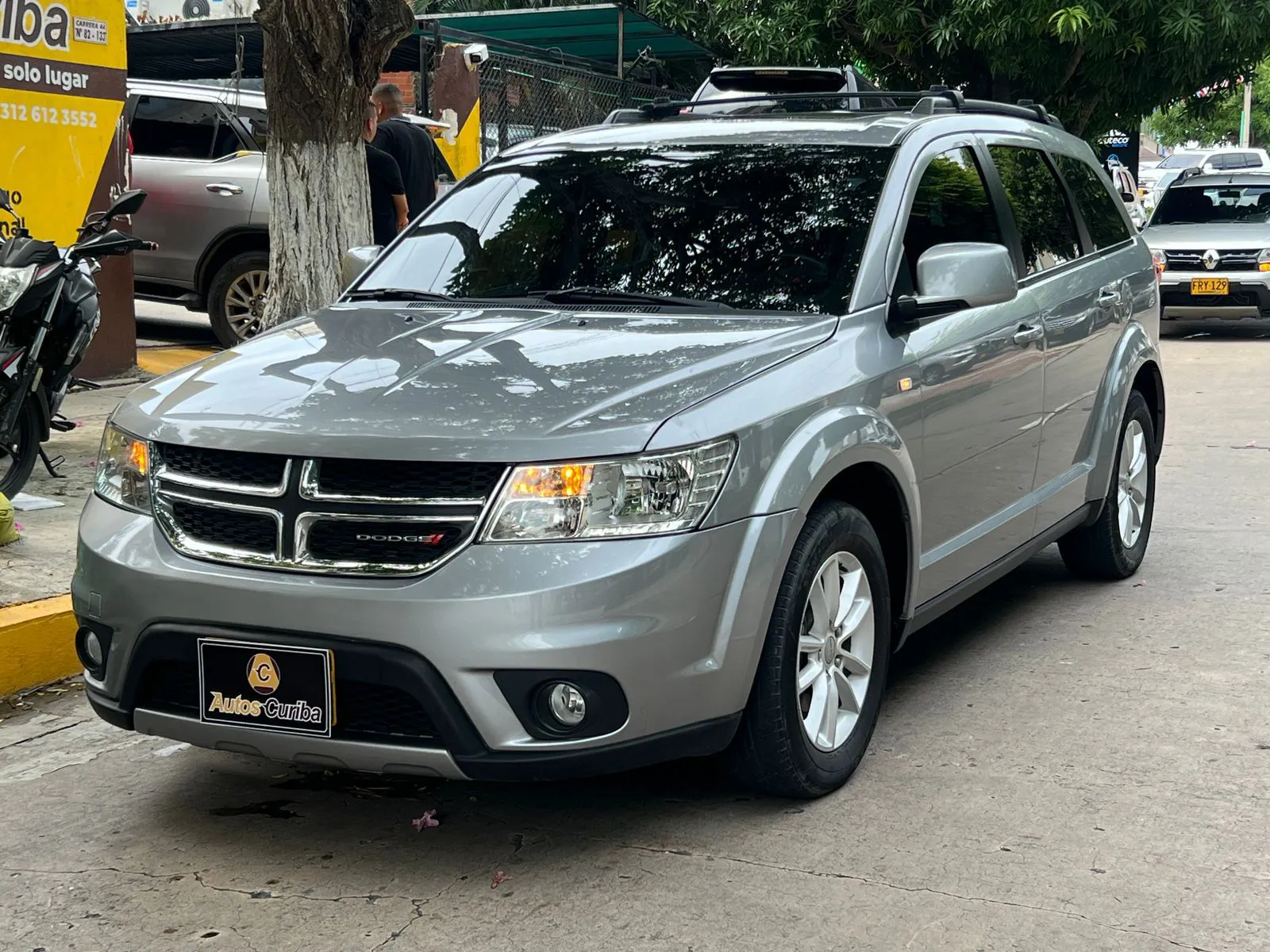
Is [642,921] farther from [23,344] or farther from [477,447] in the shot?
[23,344]

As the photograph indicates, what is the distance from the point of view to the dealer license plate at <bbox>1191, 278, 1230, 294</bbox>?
53.6ft

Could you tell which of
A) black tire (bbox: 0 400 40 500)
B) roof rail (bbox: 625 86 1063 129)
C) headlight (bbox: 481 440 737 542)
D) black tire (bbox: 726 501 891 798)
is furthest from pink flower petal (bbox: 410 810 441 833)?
black tire (bbox: 0 400 40 500)

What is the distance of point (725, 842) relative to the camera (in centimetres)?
378

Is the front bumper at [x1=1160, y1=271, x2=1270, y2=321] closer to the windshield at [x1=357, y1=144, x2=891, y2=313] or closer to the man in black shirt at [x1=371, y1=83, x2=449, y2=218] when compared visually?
the man in black shirt at [x1=371, y1=83, x2=449, y2=218]

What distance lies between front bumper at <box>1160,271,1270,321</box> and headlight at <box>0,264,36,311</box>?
1239cm

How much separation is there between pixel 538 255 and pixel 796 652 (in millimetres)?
1617

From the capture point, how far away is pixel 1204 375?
1381 cm

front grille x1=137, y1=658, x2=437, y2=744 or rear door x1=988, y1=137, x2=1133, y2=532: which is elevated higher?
rear door x1=988, y1=137, x2=1133, y2=532

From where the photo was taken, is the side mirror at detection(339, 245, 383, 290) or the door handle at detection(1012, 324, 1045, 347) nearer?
the door handle at detection(1012, 324, 1045, 347)

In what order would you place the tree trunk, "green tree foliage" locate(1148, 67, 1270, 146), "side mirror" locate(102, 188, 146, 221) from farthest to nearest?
"green tree foliage" locate(1148, 67, 1270, 146)
the tree trunk
"side mirror" locate(102, 188, 146, 221)

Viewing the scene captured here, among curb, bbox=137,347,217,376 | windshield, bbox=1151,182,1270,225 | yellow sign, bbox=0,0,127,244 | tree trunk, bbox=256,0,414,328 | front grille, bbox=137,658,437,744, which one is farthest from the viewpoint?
windshield, bbox=1151,182,1270,225

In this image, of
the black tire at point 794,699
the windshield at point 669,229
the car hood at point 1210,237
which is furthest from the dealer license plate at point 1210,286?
the black tire at point 794,699

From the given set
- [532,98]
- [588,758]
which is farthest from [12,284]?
[532,98]

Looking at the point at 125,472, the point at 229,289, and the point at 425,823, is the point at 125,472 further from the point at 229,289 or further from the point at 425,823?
the point at 229,289
